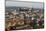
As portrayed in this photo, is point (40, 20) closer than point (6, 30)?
No

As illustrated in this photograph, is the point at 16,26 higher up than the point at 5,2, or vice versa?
the point at 5,2

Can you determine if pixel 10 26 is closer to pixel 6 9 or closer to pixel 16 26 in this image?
pixel 16 26

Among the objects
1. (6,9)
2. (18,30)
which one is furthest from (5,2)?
(18,30)

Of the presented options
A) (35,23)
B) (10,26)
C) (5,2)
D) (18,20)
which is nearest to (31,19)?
(35,23)

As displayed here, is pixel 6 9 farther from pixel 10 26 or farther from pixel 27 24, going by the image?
pixel 27 24

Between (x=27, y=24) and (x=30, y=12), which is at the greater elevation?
(x=30, y=12)

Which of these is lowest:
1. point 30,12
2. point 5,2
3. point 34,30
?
point 34,30

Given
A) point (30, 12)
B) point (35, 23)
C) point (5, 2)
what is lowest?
point (35, 23)
